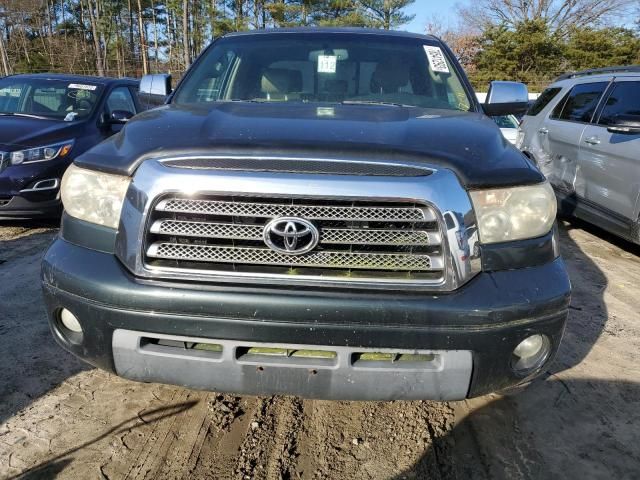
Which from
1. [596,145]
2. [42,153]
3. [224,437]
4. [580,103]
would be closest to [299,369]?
[224,437]

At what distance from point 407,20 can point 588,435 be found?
3801 centimetres

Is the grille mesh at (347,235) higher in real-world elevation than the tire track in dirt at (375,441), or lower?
higher

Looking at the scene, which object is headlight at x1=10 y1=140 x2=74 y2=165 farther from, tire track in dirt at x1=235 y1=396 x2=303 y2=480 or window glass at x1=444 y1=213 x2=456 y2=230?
window glass at x1=444 y1=213 x2=456 y2=230

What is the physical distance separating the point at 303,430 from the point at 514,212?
136 centimetres

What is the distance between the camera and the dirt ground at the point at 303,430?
2.14m

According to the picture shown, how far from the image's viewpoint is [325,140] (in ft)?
6.48

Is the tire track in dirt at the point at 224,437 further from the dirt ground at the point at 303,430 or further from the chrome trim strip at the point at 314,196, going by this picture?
the chrome trim strip at the point at 314,196

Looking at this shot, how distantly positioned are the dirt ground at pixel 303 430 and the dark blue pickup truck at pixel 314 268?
1.48 feet

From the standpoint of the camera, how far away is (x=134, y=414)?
247cm

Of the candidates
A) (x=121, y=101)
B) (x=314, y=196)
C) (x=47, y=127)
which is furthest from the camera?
(x=121, y=101)

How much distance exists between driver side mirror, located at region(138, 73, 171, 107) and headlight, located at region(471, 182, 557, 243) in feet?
7.72

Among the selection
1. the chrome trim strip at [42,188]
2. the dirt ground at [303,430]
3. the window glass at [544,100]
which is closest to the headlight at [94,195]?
the dirt ground at [303,430]

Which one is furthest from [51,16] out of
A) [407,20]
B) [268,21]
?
[407,20]

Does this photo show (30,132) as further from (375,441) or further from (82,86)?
(375,441)
